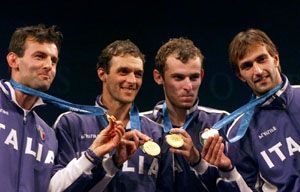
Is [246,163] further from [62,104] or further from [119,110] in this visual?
[62,104]

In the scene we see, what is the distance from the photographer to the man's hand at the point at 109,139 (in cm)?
271

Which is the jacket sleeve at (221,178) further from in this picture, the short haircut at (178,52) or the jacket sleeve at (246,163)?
the short haircut at (178,52)

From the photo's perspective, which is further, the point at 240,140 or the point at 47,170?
the point at 240,140

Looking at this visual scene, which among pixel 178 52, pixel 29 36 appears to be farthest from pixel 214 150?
pixel 29 36

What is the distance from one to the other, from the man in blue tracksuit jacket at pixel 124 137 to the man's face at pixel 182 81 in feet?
0.65

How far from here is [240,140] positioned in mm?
3062

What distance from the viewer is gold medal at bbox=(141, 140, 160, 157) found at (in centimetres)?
281

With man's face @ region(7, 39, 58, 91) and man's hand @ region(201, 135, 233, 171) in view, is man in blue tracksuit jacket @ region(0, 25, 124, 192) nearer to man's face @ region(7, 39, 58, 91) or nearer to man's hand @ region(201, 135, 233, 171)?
man's face @ region(7, 39, 58, 91)

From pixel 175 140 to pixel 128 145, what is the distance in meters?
0.26

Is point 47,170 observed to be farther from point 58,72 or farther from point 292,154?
point 58,72

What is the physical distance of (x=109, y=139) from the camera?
276 centimetres

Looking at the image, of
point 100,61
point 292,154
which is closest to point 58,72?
point 100,61

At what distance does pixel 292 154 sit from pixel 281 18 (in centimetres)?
290

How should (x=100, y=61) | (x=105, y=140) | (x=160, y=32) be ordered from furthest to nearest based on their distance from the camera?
(x=160, y=32) → (x=100, y=61) → (x=105, y=140)
